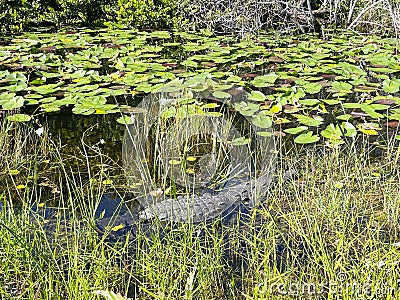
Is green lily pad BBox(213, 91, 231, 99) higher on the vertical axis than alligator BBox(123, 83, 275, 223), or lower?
higher

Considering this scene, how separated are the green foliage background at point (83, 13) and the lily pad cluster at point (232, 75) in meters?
0.82

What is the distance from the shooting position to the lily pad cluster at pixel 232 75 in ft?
10.7

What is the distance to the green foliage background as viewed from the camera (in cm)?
621

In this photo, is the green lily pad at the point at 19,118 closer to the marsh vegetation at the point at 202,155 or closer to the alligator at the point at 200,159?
the marsh vegetation at the point at 202,155

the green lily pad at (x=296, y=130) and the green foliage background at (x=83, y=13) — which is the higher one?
the green foliage background at (x=83, y=13)

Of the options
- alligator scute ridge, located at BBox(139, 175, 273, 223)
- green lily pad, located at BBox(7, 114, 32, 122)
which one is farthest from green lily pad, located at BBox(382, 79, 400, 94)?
green lily pad, located at BBox(7, 114, 32, 122)

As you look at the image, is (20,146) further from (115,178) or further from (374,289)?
(374,289)

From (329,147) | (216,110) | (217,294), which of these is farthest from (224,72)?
(217,294)

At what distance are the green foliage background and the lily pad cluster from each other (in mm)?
824

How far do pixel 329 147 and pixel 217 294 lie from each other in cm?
142

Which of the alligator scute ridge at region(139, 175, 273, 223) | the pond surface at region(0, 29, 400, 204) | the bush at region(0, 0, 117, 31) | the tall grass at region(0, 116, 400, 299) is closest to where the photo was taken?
the tall grass at region(0, 116, 400, 299)

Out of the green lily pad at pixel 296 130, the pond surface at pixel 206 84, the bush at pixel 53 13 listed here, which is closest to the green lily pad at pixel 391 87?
the pond surface at pixel 206 84

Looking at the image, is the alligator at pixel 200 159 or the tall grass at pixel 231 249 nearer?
the tall grass at pixel 231 249

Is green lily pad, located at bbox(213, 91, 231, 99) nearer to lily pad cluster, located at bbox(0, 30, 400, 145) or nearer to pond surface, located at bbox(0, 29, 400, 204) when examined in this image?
pond surface, located at bbox(0, 29, 400, 204)
